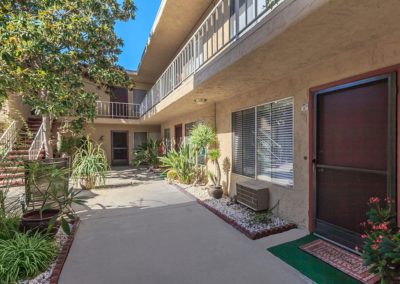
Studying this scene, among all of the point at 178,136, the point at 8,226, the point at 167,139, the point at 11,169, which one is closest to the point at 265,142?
the point at 8,226

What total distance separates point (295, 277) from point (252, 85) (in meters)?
3.26

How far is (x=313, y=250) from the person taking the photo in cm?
292

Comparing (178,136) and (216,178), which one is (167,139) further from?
(216,178)

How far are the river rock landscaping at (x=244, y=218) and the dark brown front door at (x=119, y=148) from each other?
350 inches

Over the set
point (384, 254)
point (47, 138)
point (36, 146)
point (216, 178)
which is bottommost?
point (216, 178)

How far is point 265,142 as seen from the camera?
4398 millimetres

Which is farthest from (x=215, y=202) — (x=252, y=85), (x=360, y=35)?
(x=360, y=35)

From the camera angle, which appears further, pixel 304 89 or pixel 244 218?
pixel 244 218

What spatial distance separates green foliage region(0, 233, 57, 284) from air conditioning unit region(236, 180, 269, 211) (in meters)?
3.33

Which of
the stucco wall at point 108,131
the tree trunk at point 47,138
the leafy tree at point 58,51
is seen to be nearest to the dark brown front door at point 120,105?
the stucco wall at point 108,131

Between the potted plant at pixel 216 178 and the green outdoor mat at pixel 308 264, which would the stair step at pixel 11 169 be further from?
the green outdoor mat at pixel 308 264

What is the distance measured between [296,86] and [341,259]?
2.61 meters

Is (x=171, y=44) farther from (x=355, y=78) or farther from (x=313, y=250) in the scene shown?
(x=313, y=250)

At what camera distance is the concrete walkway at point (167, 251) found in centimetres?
246
